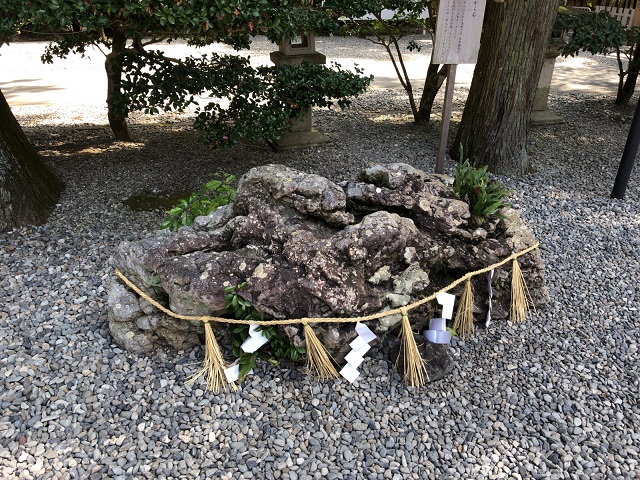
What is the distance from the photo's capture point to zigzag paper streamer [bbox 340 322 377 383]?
2.46m

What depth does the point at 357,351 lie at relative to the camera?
249 cm

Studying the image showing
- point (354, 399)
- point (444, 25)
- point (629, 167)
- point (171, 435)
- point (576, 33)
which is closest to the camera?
point (171, 435)

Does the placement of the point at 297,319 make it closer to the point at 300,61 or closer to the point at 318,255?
the point at 318,255

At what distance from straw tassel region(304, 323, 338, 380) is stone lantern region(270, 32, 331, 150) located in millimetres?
2894

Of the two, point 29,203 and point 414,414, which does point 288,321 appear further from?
point 29,203

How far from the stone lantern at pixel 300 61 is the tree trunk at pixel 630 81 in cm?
447

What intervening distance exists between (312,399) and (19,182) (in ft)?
8.97

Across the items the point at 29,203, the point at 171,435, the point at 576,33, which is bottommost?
the point at 171,435

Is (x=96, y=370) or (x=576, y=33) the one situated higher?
(x=576, y=33)

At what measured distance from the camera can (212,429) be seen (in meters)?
2.28

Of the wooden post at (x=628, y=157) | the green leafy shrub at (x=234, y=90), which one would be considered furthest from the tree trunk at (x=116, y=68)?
the wooden post at (x=628, y=157)

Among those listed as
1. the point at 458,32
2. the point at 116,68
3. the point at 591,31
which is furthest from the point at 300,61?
the point at 591,31

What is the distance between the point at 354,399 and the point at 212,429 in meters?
0.65

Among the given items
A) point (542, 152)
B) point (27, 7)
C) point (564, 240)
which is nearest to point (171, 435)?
point (27, 7)
